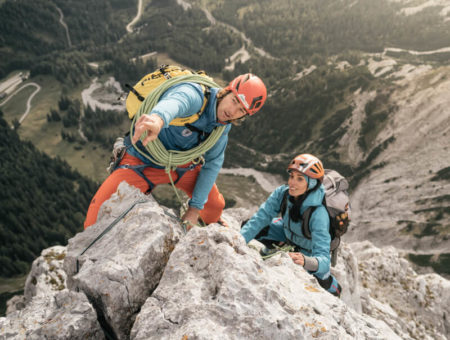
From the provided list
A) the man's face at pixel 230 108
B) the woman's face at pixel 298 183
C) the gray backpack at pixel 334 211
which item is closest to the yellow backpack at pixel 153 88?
the man's face at pixel 230 108

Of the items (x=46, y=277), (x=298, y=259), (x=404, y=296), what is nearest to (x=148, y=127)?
(x=298, y=259)

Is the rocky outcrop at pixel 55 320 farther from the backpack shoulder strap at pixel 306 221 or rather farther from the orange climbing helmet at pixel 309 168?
the orange climbing helmet at pixel 309 168

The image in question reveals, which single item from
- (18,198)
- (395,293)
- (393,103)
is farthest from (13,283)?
(393,103)

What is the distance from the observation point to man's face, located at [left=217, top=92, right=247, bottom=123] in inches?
280

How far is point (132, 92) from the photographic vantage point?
760 centimetres

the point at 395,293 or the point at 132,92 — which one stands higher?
the point at 132,92

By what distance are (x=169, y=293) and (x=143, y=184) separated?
3835 mm

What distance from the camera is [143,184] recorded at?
8258 mm

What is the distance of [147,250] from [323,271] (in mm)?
5508

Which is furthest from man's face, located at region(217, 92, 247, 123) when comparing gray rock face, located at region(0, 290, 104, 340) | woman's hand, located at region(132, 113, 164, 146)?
gray rock face, located at region(0, 290, 104, 340)

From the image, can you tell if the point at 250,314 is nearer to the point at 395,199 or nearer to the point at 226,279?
the point at 226,279

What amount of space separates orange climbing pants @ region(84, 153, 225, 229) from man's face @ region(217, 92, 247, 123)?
261 centimetres

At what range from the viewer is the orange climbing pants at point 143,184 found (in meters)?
7.70

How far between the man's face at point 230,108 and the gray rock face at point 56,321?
499cm
